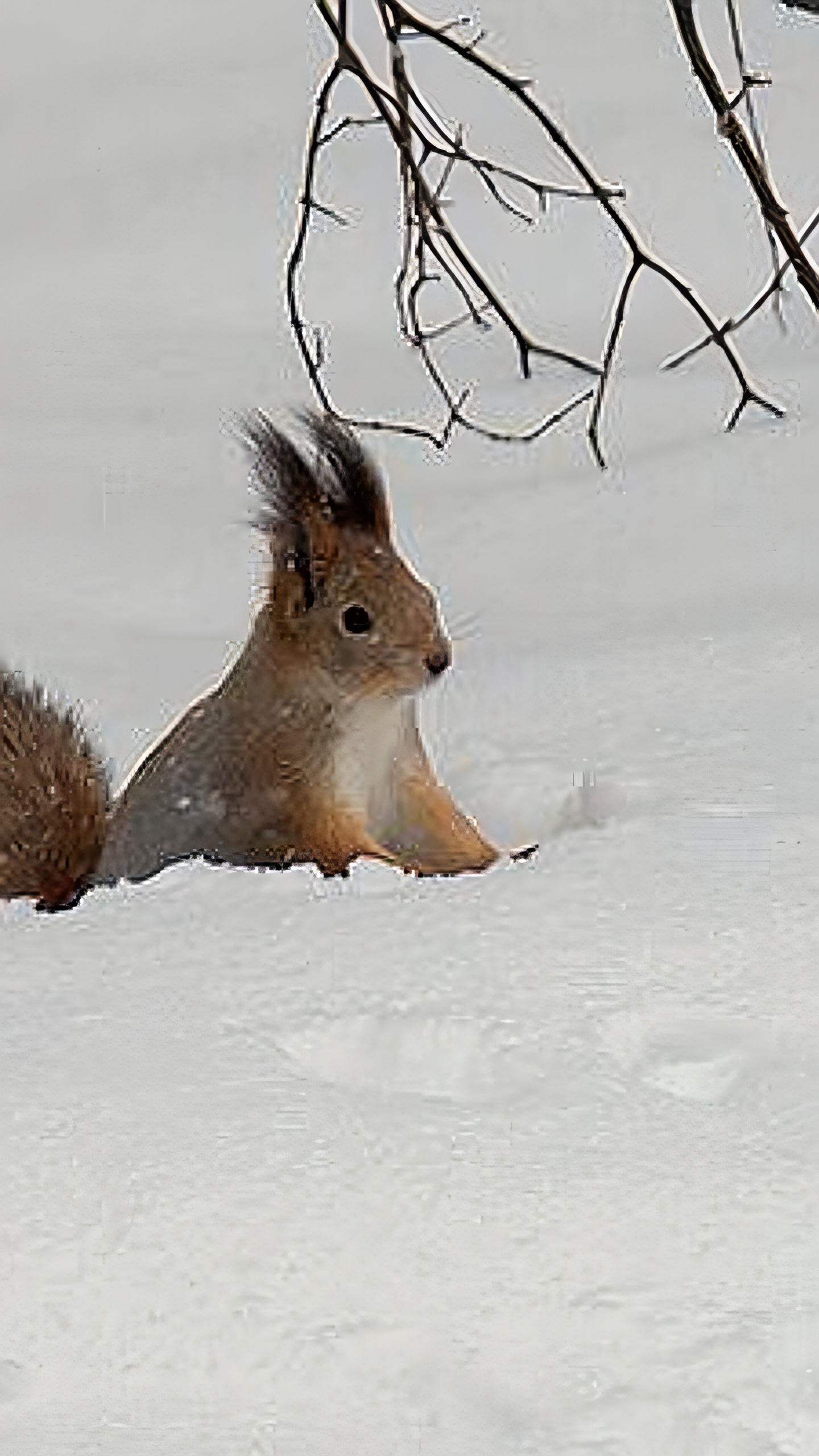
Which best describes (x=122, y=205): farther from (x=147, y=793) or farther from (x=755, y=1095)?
(x=755, y=1095)

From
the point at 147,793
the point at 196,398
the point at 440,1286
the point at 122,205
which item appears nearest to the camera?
the point at 440,1286

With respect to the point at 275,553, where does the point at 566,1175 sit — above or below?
below

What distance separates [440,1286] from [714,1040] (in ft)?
1.60

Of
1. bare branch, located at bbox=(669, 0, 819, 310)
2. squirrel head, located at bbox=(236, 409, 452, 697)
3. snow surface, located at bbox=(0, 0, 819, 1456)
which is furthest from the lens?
squirrel head, located at bbox=(236, 409, 452, 697)

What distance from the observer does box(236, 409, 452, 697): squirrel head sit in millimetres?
3551

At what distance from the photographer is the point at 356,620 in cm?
361

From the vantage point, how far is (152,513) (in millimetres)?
5367

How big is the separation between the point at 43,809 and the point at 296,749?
12.0 inches

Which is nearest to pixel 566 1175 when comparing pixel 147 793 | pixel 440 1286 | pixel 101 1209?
pixel 440 1286

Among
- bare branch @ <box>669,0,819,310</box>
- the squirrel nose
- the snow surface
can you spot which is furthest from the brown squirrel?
bare branch @ <box>669,0,819,310</box>

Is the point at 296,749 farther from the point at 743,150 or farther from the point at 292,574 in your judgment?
the point at 743,150

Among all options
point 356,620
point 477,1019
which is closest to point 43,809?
point 356,620

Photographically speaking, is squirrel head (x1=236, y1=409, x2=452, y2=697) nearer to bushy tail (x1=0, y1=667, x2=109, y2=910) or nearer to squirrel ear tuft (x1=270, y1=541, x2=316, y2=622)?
squirrel ear tuft (x1=270, y1=541, x2=316, y2=622)

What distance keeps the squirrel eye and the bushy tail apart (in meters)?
0.37
